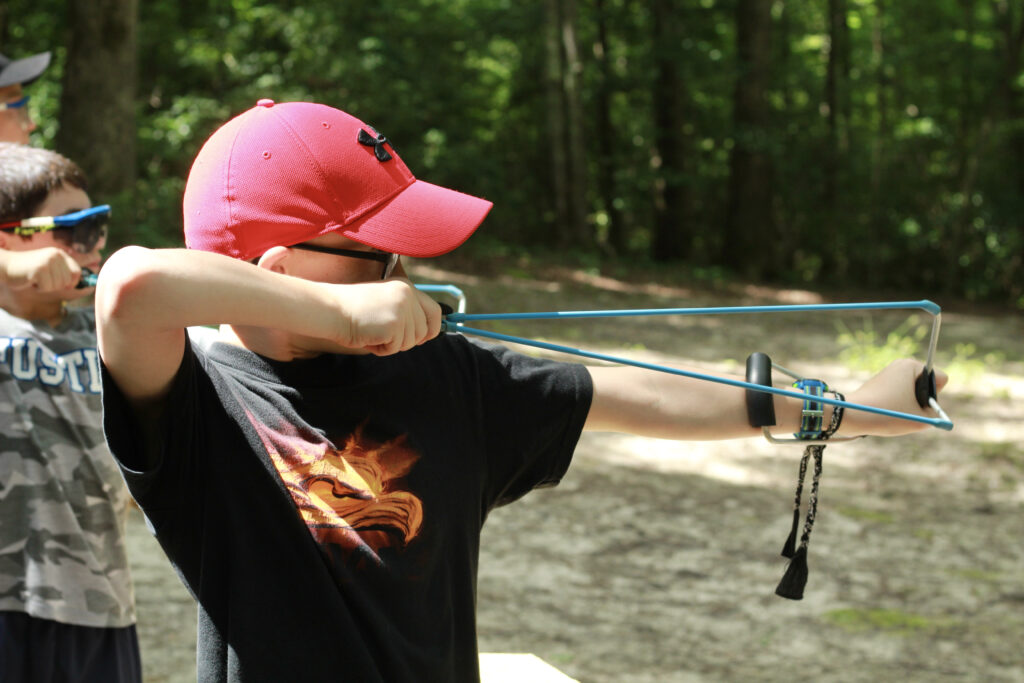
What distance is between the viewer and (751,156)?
16.9 meters

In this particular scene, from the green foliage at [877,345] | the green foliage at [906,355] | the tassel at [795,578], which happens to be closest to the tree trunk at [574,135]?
the green foliage at [877,345]

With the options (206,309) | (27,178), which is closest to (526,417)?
(206,309)

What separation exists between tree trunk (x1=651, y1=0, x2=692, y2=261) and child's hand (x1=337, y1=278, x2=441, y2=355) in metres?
17.1

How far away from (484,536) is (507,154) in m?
15.6

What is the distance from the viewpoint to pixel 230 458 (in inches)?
59.6

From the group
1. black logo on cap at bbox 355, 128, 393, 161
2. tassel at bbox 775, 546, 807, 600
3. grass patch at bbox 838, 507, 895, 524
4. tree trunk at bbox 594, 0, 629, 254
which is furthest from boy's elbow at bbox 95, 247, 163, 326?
tree trunk at bbox 594, 0, 629, 254

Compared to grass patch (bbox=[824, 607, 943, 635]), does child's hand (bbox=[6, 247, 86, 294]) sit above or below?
above

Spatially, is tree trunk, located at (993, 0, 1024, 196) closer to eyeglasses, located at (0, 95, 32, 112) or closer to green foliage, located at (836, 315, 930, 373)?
green foliage, located at (836, 315, 930, 373)

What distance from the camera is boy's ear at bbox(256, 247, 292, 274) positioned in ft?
4.96

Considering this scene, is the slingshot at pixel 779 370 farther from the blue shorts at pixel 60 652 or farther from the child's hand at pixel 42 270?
the blue shorts at pixel 60 652

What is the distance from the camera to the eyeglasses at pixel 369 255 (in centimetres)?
154

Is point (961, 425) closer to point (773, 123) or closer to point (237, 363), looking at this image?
point (237, 363)

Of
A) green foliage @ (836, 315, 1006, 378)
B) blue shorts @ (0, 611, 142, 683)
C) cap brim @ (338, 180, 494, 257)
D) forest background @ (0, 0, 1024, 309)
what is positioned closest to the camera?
cap brim @ (338, 180, 494, 257)

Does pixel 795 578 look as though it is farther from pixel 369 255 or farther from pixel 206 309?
pixel 206 309
